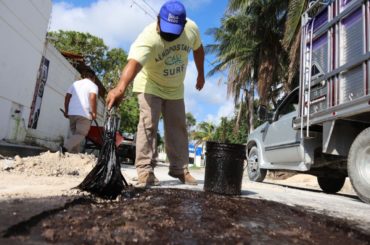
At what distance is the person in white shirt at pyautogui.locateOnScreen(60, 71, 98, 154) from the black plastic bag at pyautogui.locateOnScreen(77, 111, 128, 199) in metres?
3.30

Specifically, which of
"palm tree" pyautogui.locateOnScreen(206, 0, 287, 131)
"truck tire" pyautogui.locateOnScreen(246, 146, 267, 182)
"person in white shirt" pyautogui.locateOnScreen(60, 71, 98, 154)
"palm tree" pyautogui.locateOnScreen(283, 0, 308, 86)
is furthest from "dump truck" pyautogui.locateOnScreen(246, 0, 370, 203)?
"palm tree" pyautogui.locateOnScreen(206, 0, 287, 131)

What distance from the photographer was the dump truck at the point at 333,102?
5152 mm

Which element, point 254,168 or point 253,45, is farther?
A: point 253,45

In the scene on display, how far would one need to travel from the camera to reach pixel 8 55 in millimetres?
9898

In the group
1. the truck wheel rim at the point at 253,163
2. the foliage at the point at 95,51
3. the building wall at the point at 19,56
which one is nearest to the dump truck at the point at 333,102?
the truck wheel rim at the point at 253,163

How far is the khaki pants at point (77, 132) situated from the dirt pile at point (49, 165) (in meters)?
0.77

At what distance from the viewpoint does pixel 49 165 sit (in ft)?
18.7

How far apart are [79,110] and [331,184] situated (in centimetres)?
491

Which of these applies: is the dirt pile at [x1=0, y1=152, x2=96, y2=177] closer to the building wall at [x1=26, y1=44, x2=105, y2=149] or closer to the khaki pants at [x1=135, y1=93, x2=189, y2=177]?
A: the khaki pants at [x1=135, y1=93, x2=189, y2=177]

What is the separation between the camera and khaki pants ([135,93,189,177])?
4.80 m

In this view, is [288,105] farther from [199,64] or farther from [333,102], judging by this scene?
[199,64]

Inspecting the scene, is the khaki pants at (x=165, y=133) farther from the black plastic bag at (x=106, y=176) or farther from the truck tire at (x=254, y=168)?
the truck tire at (x=254, y=168)

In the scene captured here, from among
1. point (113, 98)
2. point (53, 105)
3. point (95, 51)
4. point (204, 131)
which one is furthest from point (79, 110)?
point (204, 131)

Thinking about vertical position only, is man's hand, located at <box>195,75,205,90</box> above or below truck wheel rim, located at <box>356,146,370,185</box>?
above
